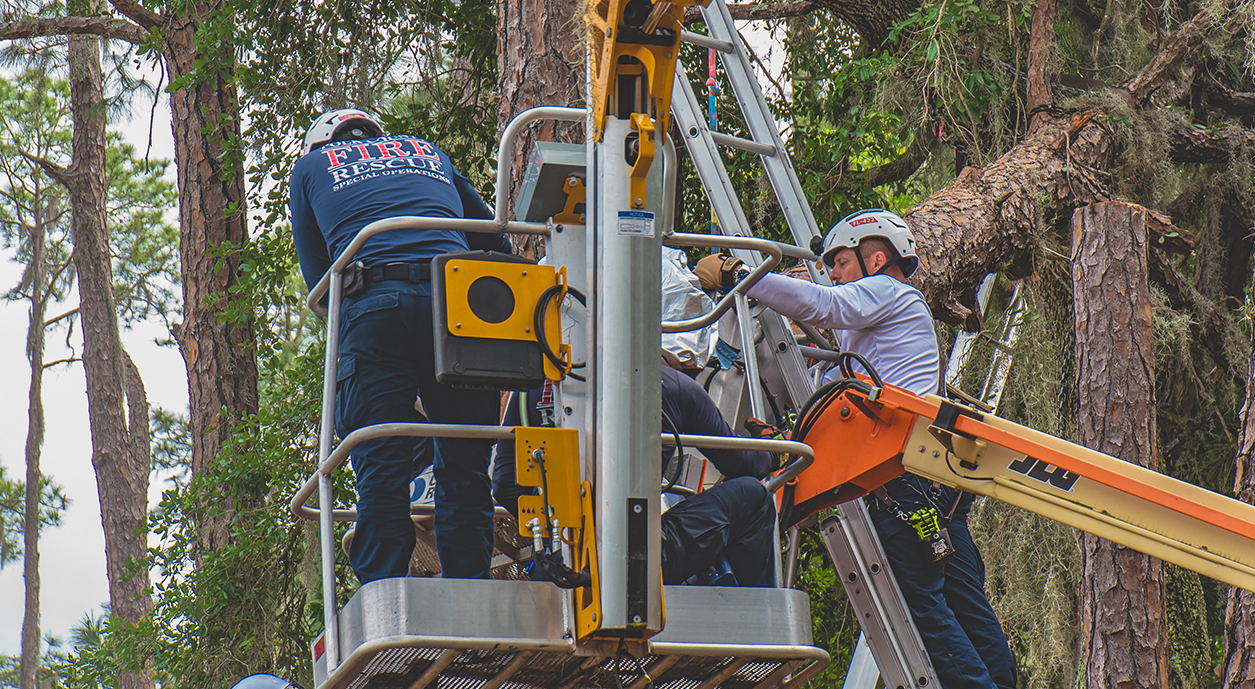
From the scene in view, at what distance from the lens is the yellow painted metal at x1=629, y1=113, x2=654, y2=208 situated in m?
3.42

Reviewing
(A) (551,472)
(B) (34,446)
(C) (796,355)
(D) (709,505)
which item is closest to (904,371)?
(C) (796,355)

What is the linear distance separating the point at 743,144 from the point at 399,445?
2375 mm

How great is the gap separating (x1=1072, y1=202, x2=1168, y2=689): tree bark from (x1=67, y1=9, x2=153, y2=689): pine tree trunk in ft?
43.5

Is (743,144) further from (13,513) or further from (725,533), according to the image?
(13,513)

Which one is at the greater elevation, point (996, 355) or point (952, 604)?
point (996, 355)

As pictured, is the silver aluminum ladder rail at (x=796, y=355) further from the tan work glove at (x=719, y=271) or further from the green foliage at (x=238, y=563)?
the green foliage at (x=238, y=563)

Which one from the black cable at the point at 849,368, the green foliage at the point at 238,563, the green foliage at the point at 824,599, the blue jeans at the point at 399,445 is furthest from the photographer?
the green foliage at the point at 824,599

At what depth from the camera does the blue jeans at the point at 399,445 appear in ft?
12.9

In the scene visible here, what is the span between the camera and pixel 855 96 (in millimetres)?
8633

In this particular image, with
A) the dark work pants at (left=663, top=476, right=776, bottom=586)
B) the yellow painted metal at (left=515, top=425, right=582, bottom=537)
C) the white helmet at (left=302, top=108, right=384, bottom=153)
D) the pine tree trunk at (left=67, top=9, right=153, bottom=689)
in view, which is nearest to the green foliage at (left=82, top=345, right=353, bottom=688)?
the white helmet at (left=302, top=108, right=384, bottom=153)

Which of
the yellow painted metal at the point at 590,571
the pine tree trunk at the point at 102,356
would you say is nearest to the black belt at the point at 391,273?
the yellow painted metal at the point at 590,571

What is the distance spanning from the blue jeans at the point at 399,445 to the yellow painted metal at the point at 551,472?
24.9 inches

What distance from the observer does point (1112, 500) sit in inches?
161

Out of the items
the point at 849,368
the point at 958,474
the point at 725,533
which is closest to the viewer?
the point at 725,533
